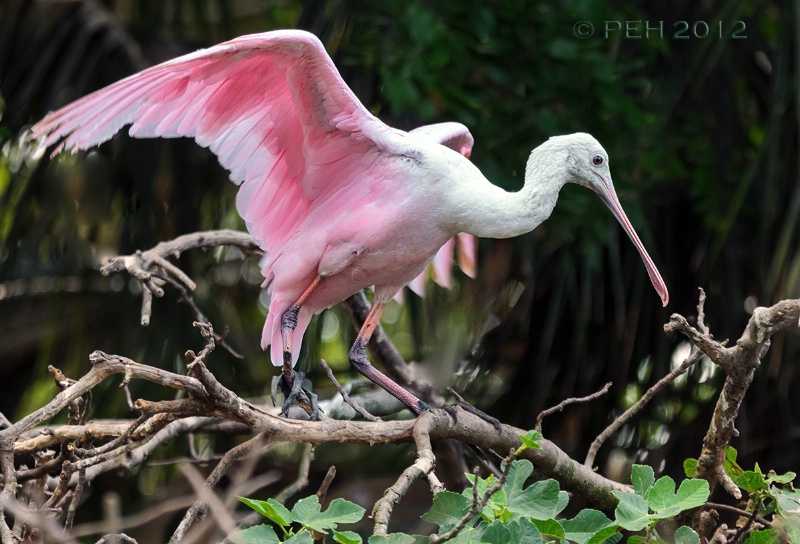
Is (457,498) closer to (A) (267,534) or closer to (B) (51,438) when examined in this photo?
(A) (267,534)

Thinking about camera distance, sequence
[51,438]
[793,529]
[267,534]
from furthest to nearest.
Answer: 1. [51,438]
2. [793,529]
3. [267,534]

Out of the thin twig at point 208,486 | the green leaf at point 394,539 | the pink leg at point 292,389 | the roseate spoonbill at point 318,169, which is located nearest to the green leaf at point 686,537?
the green leaf at point 394,539

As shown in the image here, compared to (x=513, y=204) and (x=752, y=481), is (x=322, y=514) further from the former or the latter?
(x=513, y=204)

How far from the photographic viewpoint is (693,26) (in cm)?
443

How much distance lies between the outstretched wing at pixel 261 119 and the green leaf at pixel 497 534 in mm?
1378

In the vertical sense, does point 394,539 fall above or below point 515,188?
below

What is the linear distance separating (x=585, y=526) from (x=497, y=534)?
249 millimetres

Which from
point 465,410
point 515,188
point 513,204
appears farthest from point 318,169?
point 515,188

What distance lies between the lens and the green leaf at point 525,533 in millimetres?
1824

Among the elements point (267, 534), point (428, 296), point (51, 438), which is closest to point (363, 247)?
point (51, 438)

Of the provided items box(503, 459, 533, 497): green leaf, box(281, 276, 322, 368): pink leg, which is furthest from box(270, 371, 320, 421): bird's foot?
box(503, 459, 533, 497): green leaf

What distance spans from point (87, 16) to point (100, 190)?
75 cm

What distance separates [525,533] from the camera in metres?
1.83

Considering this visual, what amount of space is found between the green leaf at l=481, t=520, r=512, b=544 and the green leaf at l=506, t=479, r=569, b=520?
12 cm
